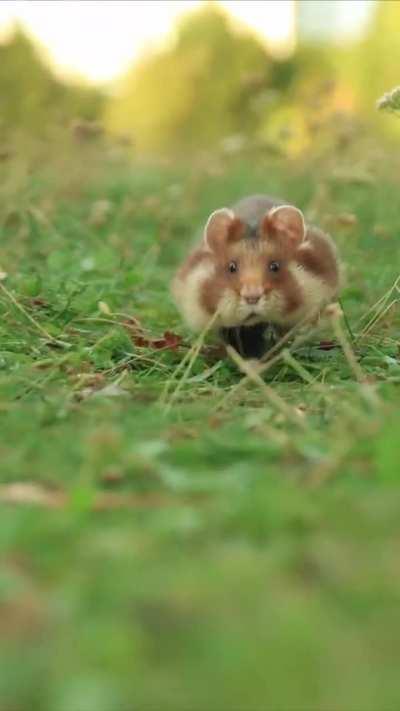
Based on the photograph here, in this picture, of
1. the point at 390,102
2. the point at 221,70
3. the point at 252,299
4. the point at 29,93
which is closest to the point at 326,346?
the point at 252,299

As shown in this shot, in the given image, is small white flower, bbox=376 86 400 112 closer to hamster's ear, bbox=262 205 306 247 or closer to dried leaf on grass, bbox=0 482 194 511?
hamster's ear, bbox=262 205 306 247

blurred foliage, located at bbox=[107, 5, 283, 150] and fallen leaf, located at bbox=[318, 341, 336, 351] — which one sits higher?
fallen leaf, located at bbox=[318, 341, 336, 351]

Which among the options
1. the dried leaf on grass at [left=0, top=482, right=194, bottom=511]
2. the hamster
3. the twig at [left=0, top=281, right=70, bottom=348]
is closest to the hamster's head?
the hamster

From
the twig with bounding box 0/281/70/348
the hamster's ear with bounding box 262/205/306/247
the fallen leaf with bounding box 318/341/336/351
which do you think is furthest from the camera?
the fallen leaf with bounding box 318/341/336/351

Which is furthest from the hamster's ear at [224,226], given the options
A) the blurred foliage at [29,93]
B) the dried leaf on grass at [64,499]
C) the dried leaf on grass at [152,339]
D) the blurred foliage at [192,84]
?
the blurred foliage at [192,84]

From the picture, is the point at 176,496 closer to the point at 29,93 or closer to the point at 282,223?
the point at 282,223

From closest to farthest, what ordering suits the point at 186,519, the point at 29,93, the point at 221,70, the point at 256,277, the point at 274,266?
the point at 186,519, the point at 256,277, the point at 274,266, the point at 29,93, the point at 221,70

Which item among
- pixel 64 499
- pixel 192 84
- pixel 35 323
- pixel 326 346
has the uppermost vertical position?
pixel 64 499

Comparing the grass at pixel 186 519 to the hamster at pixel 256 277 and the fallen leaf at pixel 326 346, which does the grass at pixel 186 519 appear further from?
the hamster at pixel 256 277

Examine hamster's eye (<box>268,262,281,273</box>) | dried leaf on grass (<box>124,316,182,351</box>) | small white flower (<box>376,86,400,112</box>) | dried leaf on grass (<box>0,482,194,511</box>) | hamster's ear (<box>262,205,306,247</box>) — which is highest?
small white flower (<box>376,86,400,112</box>)
